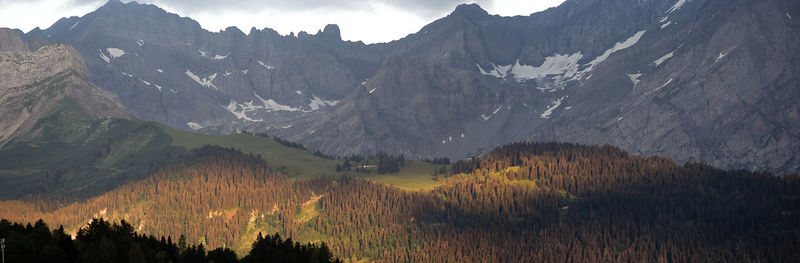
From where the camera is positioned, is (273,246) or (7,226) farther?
(273,246)

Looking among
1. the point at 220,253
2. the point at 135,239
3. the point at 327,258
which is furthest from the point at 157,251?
the point at 327,258

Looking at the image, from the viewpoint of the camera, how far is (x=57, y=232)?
5541 inches

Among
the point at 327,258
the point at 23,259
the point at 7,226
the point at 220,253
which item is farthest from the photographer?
the point at 327,258

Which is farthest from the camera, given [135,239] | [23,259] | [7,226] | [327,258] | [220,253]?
[327,258]

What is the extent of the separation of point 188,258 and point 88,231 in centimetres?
2417

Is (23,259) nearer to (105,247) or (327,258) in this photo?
(105,247)

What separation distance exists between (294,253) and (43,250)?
4905 cm

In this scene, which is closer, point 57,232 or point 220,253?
point 57,232

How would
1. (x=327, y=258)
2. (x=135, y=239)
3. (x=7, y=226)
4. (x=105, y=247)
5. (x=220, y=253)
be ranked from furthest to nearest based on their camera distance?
(x=327, y=258), (x=220, y=253), (x=135, y=239), (x=7, y=226), (x=105, y=247)

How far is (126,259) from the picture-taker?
134125mm

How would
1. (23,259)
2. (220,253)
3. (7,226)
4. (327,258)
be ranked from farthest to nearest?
(327,258)
(220,253)
(7,226)
(23,259)

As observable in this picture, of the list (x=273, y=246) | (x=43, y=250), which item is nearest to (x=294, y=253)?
(x=273, y=246)

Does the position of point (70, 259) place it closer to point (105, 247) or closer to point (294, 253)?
point (105, 247)

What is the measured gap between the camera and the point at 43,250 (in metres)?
123
